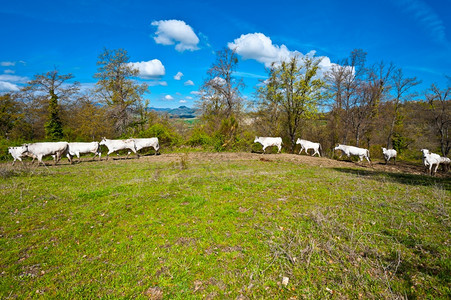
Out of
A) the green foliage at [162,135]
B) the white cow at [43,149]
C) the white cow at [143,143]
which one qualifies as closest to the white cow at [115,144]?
the white cow at [143,143]

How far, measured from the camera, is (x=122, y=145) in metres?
17.8

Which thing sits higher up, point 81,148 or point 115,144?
point 115,144

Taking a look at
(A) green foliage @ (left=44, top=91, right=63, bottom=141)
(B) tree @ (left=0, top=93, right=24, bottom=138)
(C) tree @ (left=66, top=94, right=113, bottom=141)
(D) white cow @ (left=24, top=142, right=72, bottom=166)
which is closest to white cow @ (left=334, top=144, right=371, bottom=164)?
(D) white cow @ (left=24, top=142, right=72, bottom=166)

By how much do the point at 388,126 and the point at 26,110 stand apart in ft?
180

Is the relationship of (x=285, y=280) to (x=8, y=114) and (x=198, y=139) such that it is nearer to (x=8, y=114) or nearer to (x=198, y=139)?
(x=198, y=139)

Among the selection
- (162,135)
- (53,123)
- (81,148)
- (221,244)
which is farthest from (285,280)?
(53,123)

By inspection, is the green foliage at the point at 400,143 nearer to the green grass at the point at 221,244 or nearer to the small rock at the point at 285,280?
the green grass at the point at 221,244

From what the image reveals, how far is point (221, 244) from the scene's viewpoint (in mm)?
4113

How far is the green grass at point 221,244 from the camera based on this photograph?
3004 millimetres

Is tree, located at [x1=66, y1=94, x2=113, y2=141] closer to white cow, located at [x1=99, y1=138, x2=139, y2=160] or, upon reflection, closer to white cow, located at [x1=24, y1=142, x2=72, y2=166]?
white cow, located at [x1=99, y1=138, x2=139, y2=160]

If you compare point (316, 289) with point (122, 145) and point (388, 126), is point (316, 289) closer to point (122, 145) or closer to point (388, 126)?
point (122, 145)

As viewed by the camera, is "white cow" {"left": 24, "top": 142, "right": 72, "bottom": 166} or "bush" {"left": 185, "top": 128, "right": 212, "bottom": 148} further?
"bush" {"left": 185, "top": 128, "right": 212, "bottom": 148}

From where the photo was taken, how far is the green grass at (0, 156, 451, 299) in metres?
3.00

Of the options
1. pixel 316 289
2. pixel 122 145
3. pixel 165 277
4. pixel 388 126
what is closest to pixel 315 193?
pixel 316 289
